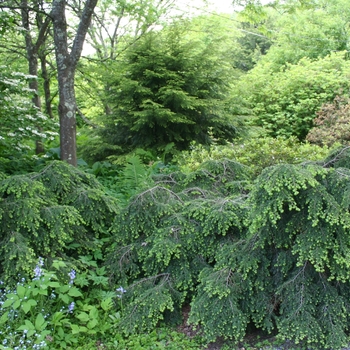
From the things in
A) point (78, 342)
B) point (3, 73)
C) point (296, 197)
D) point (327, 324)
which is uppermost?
point (3, 73)

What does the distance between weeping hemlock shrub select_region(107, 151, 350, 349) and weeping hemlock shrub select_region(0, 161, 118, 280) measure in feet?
1.10

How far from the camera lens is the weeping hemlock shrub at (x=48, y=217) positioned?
2656 mm

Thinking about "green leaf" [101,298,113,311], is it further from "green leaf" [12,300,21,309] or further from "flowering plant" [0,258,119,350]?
"green leaf" [12,300,21,309]

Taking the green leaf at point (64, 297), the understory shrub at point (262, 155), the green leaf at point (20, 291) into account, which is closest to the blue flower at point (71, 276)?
the green leaf at point (64, 297)

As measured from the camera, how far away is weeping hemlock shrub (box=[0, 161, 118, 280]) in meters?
2.66

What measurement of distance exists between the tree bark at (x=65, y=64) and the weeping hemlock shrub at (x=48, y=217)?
101cm

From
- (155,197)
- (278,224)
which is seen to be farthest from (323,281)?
(155,197)

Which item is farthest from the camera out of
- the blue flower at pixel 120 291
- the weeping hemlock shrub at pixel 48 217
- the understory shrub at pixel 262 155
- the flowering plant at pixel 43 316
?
the understory shrub at pixel 262 155

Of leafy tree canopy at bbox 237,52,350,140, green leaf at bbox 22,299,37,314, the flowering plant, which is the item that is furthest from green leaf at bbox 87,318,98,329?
leafy tree canopy at bbox 237,52,350,140

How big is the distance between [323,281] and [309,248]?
1.17ft

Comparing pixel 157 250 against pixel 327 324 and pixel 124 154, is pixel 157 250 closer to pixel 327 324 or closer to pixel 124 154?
pixel 327 324

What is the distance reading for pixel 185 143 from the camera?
6785 millimetres

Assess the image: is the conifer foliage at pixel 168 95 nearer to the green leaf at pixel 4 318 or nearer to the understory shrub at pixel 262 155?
the understory shrub at pixel 262 155

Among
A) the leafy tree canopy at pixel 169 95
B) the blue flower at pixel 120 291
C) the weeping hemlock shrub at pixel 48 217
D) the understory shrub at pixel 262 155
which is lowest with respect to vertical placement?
the blue flower at pixel 120 291
